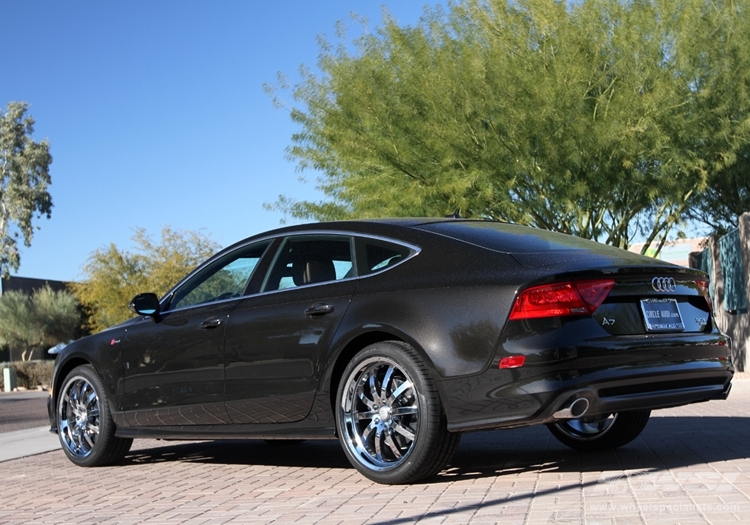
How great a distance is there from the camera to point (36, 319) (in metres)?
48.8

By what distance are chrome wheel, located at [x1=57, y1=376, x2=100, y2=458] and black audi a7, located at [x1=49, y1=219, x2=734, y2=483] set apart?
54cm

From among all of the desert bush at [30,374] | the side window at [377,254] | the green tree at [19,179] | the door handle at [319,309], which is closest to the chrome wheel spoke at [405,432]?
the door handle at [319,309]

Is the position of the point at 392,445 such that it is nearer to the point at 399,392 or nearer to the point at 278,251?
the point at 399,392

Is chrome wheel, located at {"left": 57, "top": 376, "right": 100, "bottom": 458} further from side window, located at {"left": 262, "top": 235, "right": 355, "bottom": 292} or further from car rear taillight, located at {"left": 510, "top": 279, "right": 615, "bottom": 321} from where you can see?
car rear taillight, located at {"left": 510, "top": 279, "right": 615, "bottom": 321}

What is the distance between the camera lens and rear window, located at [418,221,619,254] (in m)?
6.20

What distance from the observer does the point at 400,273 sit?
6.25m

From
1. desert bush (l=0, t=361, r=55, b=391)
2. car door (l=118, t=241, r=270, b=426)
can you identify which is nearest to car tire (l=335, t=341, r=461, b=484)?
car door (l=118, t=241, r=270, b=426)

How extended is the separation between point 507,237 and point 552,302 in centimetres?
94

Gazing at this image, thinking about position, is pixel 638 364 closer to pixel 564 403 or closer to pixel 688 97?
pixel 564 403

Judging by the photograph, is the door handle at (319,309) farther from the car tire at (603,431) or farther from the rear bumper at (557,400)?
the car tire at (603,431)

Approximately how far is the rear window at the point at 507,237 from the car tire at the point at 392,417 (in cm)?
80

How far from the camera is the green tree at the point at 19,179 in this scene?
6438cm

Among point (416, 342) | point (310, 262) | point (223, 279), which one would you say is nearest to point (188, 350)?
point (223, 279)

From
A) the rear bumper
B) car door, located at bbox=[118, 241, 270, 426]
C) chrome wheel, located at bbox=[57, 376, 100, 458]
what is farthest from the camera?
chrome wheel, located at bbox=[57, 376, 100, 458]
